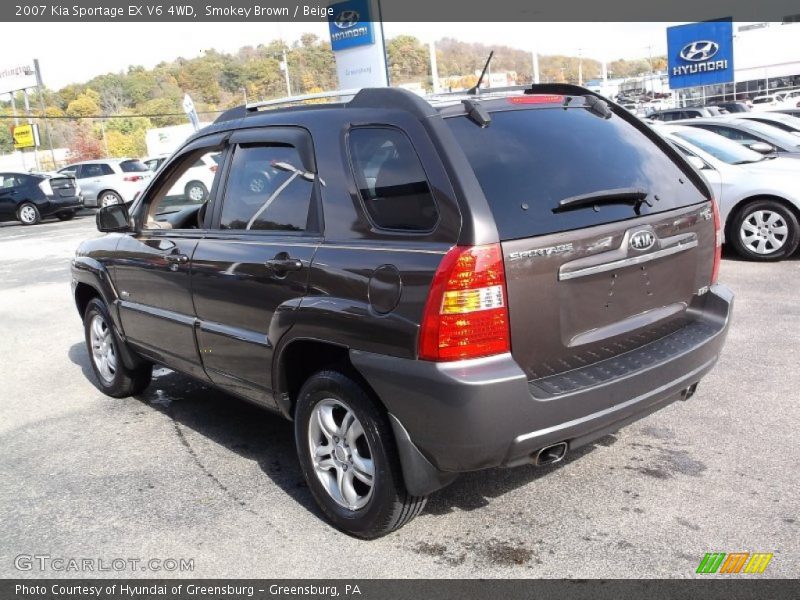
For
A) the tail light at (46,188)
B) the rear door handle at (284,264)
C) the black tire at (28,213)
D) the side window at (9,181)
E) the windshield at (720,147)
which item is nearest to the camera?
the rear door handle at (284,264)

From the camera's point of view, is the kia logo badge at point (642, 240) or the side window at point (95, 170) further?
the side window at point (95, 170)

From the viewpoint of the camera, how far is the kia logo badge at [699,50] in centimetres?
2683

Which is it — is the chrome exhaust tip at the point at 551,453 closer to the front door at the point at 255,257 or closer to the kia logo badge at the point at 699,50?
the front door at the point at 255,257

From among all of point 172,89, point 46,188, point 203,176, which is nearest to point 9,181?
point 46,188

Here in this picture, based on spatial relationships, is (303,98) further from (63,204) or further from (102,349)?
(63,204)

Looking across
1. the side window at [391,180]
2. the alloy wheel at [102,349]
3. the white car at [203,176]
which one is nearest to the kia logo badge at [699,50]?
the white car at [203,176]

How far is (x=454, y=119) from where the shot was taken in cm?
324

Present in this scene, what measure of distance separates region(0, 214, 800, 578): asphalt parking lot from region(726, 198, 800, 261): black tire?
3.32m

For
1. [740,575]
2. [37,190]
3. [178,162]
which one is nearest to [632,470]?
[740,575]

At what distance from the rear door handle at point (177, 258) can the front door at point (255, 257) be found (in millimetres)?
111

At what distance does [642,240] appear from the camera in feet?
10.8

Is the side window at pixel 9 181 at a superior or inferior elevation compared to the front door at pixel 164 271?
superior

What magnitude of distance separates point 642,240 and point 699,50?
88.9 feet

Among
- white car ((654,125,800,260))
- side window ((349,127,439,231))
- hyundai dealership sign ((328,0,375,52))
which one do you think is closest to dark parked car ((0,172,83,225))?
hyundai dealership sign ((328,0,375,52))
